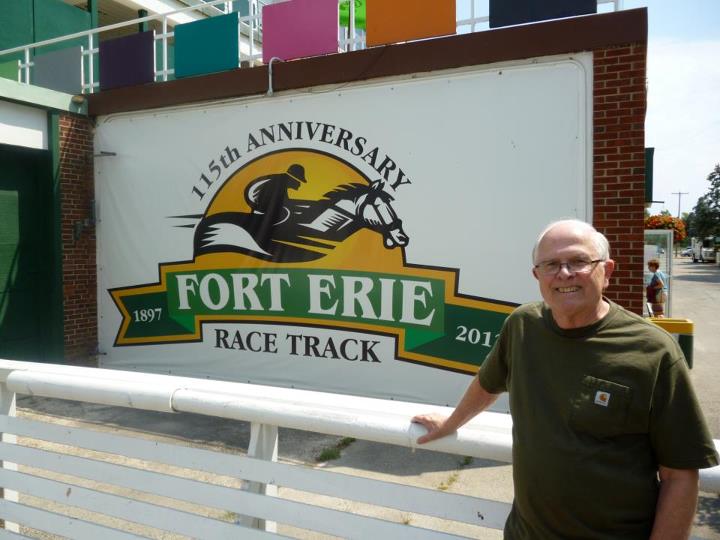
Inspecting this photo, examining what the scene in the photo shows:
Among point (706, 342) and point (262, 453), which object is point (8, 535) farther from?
point (706, 342)

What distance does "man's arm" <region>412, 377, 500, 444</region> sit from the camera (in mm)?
1685

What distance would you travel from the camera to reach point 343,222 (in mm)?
6492

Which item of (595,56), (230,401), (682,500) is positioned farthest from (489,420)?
(595,56)

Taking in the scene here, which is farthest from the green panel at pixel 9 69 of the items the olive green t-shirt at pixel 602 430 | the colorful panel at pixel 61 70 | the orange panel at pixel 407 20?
the olive green t-shirt at pixel 602 430

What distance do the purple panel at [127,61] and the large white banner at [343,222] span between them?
48cm

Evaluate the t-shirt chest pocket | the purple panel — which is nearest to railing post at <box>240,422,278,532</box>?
the t-shirt chest pocket

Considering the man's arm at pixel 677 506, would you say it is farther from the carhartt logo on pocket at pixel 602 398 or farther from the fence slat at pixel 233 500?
the fence slat at pixel 233 500

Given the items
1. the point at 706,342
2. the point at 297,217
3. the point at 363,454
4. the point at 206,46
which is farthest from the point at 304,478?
the point at 706,342

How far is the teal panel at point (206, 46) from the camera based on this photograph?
716 centimetres

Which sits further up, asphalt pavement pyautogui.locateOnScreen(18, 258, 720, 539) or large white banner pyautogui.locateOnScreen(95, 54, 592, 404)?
large white banner pyautogui.locateOnScreen(95, 54, 592, 404)

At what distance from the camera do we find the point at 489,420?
68.9 inches

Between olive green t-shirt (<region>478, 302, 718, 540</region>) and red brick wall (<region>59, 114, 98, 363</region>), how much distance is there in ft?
25.5

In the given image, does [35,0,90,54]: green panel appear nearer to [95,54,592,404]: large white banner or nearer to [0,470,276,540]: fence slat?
[95,54,592,404]: large white banner

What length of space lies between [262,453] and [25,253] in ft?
24.1
